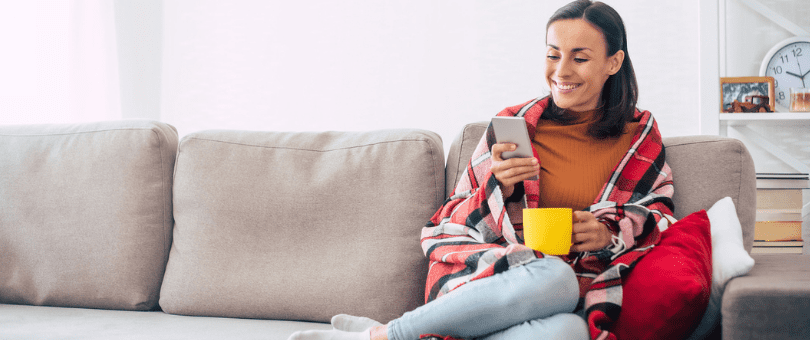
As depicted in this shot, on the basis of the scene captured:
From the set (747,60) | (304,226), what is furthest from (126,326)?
(747,60)

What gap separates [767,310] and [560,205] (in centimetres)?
59

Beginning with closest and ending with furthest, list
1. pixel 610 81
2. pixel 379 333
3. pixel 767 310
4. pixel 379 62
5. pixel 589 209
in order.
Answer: pixel 767 310
pixel 379 333
pixel 589 209
pixel 610 81
pixel 379 62

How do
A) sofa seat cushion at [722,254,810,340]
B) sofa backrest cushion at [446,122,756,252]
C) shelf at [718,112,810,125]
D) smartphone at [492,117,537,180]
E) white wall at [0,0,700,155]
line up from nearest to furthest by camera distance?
sofa seat cushion at [722,254,810,340], smartphone at [492,117,537,180], sofa backrest cushion at [446,122,756,252], shelf at [718,112,810,125], white wall at [0,0,700,155]

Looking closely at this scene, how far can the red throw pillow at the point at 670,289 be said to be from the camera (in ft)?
3.23

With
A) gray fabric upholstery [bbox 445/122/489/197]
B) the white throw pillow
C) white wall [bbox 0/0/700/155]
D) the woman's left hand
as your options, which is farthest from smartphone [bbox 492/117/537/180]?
white wall [bbox 0/0/700/155]

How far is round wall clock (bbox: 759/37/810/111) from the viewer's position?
2098 millimetres

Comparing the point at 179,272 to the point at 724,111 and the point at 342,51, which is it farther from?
the point at 724,111

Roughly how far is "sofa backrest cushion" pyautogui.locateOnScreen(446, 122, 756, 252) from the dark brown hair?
156mm

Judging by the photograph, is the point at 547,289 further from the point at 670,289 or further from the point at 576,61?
the point at 576,61

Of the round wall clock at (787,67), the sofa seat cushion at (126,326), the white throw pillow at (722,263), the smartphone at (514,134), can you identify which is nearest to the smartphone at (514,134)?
the smartphone at (514,134)

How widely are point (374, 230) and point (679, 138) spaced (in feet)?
2.57

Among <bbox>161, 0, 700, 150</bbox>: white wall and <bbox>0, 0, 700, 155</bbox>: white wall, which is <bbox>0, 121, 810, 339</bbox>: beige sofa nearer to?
<bbox>0, 0, 700, 155</bbox>: white wall

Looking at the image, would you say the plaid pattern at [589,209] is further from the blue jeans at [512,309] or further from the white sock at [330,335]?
the white sock at [330,335]

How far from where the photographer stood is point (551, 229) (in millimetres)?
1046
